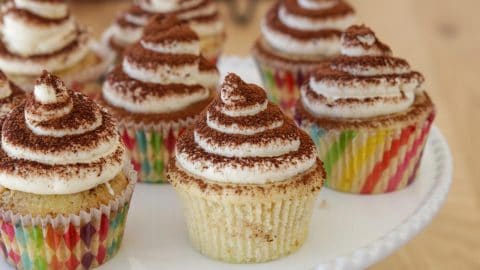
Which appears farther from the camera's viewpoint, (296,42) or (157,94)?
(296,42)

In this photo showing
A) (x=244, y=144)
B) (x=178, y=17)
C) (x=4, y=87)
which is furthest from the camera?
(x=178, y=17)

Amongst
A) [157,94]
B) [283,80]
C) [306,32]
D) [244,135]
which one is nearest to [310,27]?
[306,32]

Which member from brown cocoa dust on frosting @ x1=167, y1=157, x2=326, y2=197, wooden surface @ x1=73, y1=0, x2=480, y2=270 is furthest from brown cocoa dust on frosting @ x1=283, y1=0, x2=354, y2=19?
brown cocoa dust on frosting @ x1=167, y1=157, x2=326, y2=197

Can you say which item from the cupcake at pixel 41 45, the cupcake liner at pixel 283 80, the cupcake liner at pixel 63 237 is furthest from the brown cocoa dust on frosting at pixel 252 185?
the cupcake at pixel 41 45

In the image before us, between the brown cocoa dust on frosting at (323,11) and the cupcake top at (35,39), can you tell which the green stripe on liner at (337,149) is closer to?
the brown cocoa dust on frosting at (323,11)

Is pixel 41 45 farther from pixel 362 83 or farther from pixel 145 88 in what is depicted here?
pixel 362 83

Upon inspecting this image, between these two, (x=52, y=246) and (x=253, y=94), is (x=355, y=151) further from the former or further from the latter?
(x=52, y=246)

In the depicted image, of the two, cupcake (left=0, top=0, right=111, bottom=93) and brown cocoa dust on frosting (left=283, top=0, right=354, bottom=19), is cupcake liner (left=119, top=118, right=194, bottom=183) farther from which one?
brown cocoa dust on frosting (left=283, top=0, right=354, bottom=19)

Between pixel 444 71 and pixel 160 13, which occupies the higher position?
pixel 160 13
